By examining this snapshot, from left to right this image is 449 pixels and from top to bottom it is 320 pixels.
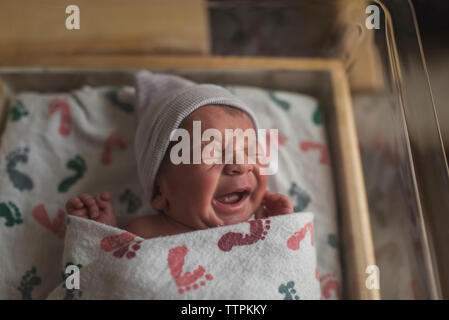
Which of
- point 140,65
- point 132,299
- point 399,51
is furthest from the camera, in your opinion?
point 140,65

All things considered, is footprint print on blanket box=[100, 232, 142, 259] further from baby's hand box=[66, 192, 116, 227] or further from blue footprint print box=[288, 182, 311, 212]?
blue footprint print box=[288, 182, 311, 212]

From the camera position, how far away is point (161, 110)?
95 cm

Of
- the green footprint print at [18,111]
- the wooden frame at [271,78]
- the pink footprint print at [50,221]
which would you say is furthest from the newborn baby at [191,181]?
the green footprint print at [18,111]

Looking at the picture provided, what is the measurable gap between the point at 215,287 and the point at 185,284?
0.20ft

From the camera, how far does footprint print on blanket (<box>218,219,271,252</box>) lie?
33.2 inches

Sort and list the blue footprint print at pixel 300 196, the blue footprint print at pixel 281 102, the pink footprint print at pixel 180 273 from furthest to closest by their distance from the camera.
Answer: the blue footprint print at pixel 281 102, the blue footprint print at pixel 300 196, the pink footprint print at pixel 180 273

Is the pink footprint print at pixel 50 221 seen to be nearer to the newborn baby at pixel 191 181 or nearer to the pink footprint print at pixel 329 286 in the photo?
the newborn baby at pixel 191 181

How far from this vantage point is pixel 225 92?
973mm

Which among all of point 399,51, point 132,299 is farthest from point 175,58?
point 132,299

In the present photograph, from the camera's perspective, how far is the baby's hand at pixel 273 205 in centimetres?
96

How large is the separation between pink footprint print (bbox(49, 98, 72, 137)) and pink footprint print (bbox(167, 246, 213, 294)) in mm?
523

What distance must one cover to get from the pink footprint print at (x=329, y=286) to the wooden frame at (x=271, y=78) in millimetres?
42

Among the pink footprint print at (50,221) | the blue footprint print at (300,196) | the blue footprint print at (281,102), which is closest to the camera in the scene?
the pink footprint print at (50,221)
